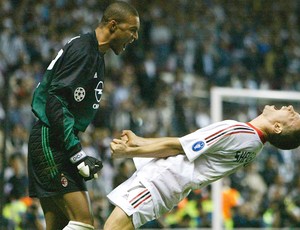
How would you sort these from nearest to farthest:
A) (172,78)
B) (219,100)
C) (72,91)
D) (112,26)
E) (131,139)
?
(72,91) → (131,139) → (112,26) → (219,100) → (172,78)

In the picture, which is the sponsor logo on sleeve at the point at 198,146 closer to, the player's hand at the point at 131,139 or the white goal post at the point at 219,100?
the player's hand at the point at 131,139

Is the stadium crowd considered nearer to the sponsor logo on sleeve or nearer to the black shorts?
the black shorts

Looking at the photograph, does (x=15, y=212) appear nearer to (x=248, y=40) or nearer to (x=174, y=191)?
(x=174, y=191)

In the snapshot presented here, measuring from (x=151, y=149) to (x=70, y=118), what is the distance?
49 centimetres

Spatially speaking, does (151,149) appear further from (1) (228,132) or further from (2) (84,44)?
(2) (84,44)

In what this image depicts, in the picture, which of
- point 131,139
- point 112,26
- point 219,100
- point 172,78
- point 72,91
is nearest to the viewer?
point 72,91

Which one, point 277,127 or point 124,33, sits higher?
point 124,33

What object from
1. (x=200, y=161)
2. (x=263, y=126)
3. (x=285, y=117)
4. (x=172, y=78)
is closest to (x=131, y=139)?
(x=200, y=161)

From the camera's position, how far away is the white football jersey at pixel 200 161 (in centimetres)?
415

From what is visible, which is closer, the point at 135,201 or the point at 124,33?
the point at 135,201

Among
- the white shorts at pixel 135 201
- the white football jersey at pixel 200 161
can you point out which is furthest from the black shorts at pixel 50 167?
the white football jersey at pixel 200 161

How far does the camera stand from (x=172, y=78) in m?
11.7

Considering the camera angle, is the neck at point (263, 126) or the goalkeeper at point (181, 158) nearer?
the goalkeeper at point (181, 158)

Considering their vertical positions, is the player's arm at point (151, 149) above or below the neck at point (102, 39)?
below
